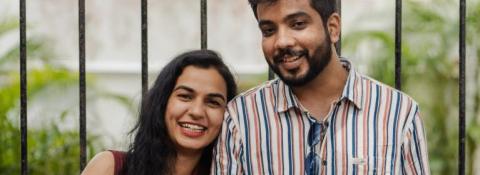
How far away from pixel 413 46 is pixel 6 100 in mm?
2723

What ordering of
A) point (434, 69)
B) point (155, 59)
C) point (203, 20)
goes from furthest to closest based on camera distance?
point (155, 59)
point (434, 69)
point (203, 20)

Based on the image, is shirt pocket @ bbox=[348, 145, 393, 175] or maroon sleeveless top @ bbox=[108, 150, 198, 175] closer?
shirt pocket @ bbox=[348, 145, 393, 175]

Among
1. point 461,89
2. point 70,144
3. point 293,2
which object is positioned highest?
point 293,2

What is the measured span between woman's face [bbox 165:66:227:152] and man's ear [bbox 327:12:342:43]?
401 millimetres

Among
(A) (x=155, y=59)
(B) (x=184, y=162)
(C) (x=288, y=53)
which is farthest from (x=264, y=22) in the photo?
(A) (x=155, y=59)

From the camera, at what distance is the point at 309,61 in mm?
2660

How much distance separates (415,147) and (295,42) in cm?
45

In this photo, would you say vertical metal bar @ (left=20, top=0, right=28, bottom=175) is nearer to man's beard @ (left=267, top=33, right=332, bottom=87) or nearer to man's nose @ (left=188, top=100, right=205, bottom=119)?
man's nose @ (left=188, top=100, right=205, bottom=119)

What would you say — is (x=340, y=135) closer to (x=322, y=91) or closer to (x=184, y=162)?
(x=322, y=91)

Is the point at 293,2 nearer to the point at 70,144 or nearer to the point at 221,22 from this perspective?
the point at 70,144

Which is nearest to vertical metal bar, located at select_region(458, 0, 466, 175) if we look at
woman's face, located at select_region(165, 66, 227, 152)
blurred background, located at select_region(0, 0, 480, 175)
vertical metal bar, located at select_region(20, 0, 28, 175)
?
woman's face, located at select_region(165, 66, 227, 152)

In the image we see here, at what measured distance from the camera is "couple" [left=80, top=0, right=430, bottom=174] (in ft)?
8.79

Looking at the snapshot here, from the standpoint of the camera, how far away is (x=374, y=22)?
7.29 meters

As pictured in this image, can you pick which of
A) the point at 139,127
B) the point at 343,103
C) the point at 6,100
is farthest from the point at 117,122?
the point at 343,103
